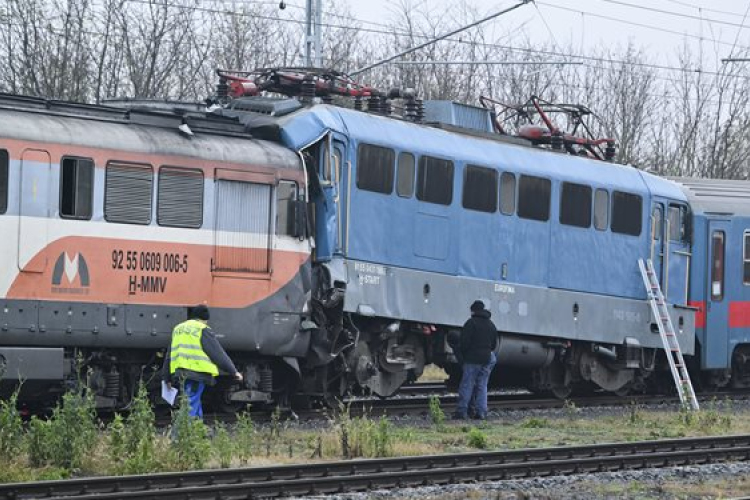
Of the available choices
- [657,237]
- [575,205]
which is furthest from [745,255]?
[575,205]

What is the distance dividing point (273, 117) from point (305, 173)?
1.18m

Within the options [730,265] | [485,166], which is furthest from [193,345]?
[730,265]

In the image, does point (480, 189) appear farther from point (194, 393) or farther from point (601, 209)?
point (194, 393)

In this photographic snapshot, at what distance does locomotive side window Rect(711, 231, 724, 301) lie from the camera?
2805 centimetres

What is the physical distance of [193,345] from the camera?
653 inches

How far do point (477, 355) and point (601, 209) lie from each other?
5.28 m

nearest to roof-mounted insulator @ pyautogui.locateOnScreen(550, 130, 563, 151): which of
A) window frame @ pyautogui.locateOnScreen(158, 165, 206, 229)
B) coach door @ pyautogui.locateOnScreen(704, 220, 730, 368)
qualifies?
coach door @ pyautogui.locateOnScreen(704, 220, 730, 368)

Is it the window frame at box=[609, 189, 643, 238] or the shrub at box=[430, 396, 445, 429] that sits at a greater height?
the window frame at box=[609, 189, 643, 238]

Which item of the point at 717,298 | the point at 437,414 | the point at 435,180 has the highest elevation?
the point at 435,180

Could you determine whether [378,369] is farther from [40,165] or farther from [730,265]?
[730,265]

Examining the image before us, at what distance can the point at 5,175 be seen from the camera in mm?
16812

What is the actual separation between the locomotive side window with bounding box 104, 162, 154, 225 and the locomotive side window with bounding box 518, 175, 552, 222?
7418 millimetres

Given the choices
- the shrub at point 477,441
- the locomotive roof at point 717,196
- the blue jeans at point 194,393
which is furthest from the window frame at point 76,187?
the locomotive roof at point 717,196

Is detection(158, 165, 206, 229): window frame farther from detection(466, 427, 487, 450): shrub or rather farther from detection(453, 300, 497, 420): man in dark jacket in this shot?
detection(453, 300, 497, 420): man in dark jacket
